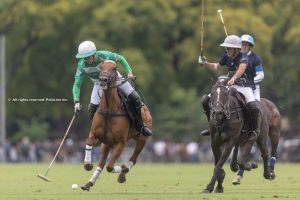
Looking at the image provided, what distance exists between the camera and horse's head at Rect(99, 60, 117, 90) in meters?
19.4

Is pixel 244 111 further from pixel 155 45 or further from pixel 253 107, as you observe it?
pixel 155 45

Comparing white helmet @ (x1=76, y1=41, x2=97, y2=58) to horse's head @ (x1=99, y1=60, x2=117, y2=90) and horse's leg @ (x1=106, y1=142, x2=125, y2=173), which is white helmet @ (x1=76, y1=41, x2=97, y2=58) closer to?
horse's head @ (x1=99, y1=60, x2=117, y2=90)

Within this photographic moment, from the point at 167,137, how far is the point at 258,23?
8.67 metres

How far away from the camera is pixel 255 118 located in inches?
831

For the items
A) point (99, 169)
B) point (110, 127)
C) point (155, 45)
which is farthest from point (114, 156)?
point (155, 45)

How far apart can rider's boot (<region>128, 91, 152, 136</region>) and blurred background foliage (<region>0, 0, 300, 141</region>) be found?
1221 inches

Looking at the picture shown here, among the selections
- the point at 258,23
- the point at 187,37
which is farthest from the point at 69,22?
the point at 258,23

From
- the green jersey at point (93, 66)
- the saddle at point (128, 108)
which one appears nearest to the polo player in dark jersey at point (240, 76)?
the saddle at point (128, 108)

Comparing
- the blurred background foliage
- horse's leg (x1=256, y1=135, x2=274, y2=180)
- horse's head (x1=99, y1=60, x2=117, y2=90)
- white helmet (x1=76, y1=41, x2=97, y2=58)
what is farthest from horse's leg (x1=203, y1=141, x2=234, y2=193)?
the blurred background foliage

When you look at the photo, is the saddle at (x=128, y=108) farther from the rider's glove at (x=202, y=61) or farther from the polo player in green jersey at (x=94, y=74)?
the rider's glove at (x=202, y=61)

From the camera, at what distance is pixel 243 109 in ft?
68.6

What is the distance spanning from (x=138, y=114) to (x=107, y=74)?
1.94 m

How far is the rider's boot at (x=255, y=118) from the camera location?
828 inches

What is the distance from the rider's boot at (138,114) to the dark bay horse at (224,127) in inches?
60.3
